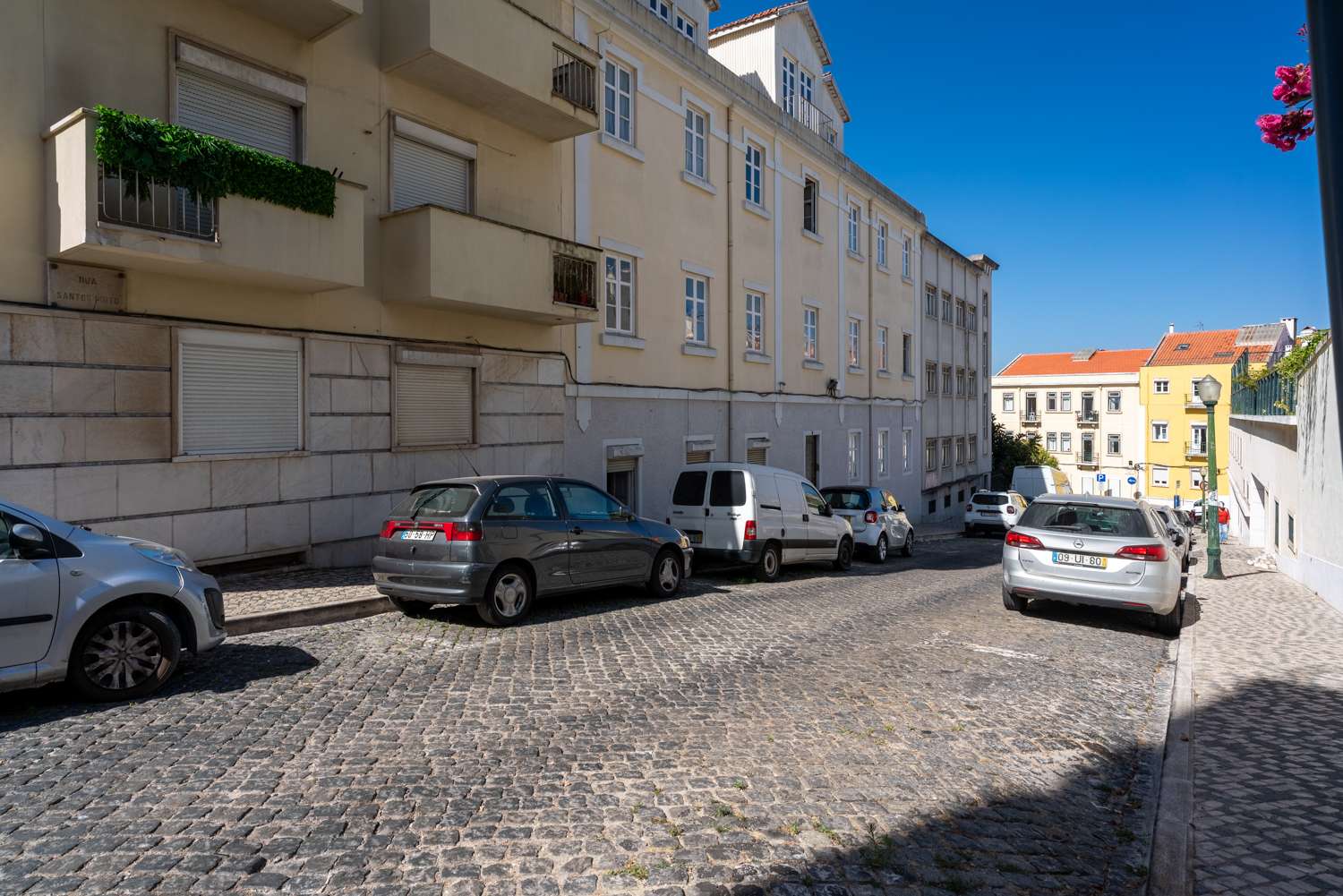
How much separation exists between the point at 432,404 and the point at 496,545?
5.02 m

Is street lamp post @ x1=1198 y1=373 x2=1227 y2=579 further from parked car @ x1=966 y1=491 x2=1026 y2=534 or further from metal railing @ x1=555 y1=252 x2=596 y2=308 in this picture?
parked car @ x1=966 y1=491 x2=1026 y2=534

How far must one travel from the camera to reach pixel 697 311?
63.3 feet

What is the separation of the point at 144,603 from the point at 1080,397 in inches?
2762

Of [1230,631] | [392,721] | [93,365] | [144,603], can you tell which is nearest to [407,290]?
[93,365]

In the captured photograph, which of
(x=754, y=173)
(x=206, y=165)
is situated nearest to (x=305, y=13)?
(x=206, y=165)

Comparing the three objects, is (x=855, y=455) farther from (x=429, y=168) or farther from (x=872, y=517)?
(x=429, y=168)

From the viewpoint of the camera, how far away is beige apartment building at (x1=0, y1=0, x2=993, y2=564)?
8.97m

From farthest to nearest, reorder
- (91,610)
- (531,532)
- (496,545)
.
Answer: (531,532) < (496,545) < (91,610)

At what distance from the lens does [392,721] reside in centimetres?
575

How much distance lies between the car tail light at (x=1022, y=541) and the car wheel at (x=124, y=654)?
29.6 ft

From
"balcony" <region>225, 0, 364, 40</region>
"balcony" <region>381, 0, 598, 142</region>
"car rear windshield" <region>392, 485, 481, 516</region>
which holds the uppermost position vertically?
"balcony" <region>381, 0, 598, 142</region>

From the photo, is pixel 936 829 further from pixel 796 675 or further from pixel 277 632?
pixel 277 632

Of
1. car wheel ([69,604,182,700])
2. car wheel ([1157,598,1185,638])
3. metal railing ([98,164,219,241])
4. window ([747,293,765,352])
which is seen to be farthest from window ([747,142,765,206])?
car wheel ([69,604,182,700])

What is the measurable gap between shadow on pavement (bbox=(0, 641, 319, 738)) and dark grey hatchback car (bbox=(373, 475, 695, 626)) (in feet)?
4.79
